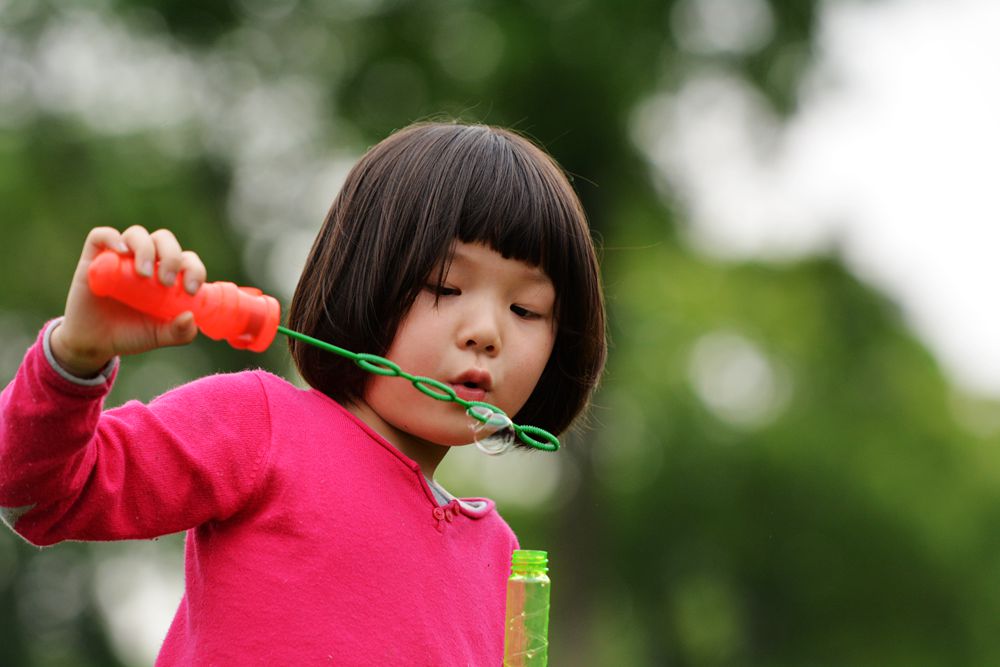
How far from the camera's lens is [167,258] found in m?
1.74

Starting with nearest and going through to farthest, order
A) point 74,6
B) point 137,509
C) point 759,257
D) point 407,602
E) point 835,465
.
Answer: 1. point 137,509
2. point 407,602
3. point 74,6
4. point 759,257
5. point 835,465

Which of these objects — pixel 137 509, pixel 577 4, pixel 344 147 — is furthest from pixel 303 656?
pixel 344 147

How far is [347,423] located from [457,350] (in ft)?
0.67

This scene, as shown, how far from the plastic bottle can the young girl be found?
→ 2cm

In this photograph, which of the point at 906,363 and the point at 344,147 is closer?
the point at 344,147

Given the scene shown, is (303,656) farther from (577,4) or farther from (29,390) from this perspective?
(577,4)

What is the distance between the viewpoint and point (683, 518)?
69.1 ft

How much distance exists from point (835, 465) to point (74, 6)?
464 inches

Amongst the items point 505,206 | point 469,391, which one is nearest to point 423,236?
point 505,206

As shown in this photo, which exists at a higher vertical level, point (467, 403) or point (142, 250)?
point (142, 250)

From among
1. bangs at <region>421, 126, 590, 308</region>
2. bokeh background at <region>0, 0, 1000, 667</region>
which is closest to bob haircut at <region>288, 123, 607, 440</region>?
bangs at <region>421, 126, 590, 308</region>

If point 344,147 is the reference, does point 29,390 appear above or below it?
above

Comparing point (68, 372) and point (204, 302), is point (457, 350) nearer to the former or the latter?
point (204, 302)

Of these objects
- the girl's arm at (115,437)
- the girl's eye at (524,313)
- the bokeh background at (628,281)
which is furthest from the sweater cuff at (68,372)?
the bokeh background at (628,281)
